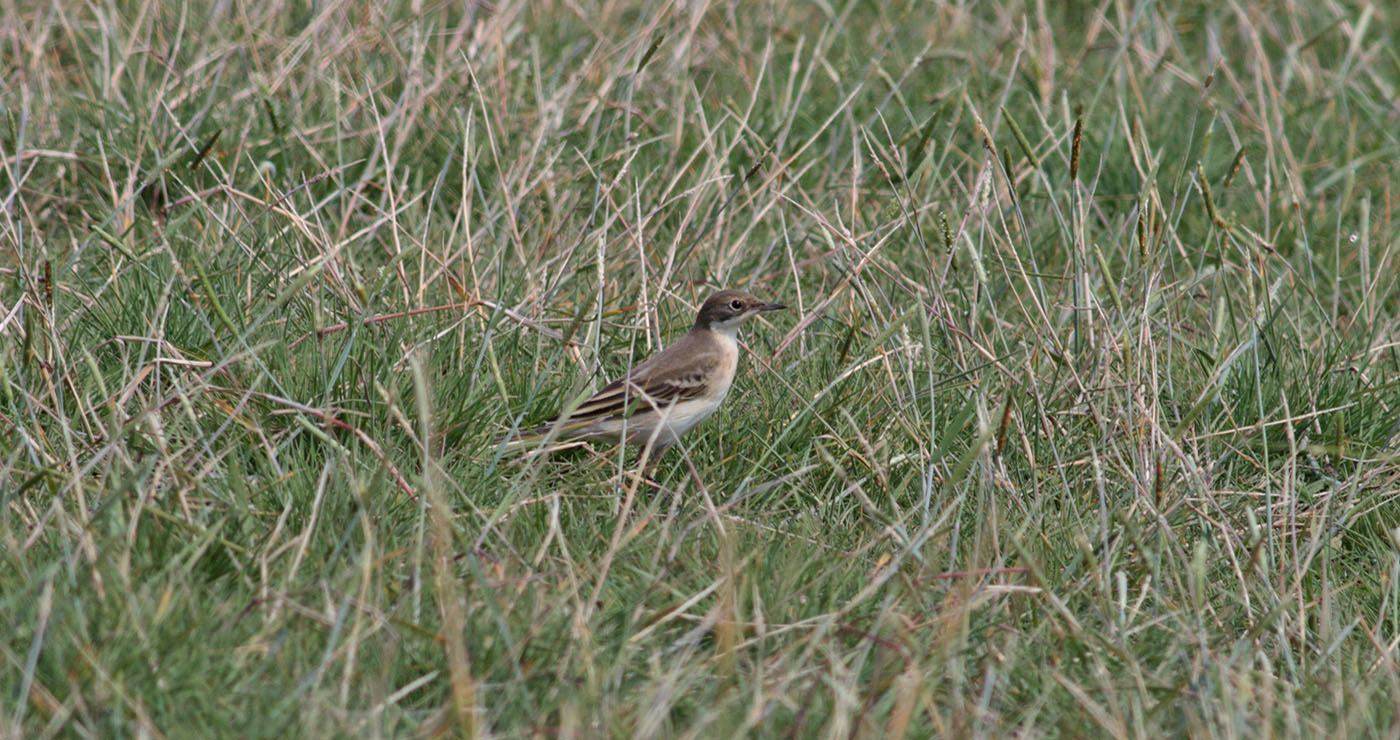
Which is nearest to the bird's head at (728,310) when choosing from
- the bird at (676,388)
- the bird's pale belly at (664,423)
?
the bird at (676,388)

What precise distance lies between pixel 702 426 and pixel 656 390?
0.80 feet

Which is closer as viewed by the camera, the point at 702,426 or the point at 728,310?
the point at 702,426

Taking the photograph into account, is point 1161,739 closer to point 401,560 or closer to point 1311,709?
Answer: point 1311,709

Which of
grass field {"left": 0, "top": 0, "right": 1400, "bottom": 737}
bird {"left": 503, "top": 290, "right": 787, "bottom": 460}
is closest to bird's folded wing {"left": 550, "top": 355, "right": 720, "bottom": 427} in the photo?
bird {"left": 503, "top": 290, "right": 787, "bottom": 460}

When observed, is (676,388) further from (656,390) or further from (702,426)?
(702,426)

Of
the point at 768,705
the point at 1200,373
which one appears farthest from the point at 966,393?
the point at 768,705

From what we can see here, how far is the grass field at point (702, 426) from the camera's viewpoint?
3449 millimetres

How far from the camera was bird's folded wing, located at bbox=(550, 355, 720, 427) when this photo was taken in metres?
4.98

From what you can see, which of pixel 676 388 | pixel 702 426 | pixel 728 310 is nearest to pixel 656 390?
pixel 676 388

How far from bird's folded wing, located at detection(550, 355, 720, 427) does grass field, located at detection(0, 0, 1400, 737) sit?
0.15 m

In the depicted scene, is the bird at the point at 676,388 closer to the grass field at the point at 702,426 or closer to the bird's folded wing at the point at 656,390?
the bird's folded wing at the point at 656,390

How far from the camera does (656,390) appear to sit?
16.7 feet

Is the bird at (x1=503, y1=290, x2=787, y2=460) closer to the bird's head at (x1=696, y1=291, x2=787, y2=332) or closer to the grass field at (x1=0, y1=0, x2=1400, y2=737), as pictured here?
the bird's head at (x1=696, y1=291, x2=787, y2=332)

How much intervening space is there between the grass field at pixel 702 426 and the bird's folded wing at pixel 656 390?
15 centimetres
